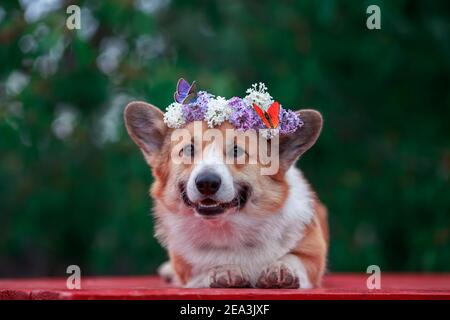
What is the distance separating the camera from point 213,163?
4.51 m

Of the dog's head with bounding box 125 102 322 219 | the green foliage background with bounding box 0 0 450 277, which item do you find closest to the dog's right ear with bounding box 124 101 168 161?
the dog's head with bounding box 125 102 322 219

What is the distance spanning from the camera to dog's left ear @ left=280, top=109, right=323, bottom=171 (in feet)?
16.5

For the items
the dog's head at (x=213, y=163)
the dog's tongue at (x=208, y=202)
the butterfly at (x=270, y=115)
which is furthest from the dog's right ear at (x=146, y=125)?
the dog's tongue at (x=208, y=202)

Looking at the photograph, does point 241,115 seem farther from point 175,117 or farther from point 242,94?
point 242,94

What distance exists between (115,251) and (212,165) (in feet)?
21.7

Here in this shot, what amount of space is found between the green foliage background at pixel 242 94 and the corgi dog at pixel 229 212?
12.3 ft

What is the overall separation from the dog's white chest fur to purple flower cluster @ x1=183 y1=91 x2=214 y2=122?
0.60 meters

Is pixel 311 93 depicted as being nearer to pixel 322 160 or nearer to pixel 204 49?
pixel 322 160

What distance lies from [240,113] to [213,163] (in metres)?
0.44

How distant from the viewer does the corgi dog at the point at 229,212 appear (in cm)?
460

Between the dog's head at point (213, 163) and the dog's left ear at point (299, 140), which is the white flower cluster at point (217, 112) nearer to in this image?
→ the dog's head at point (213, 163)

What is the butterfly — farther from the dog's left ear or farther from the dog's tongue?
the dog's tongue
